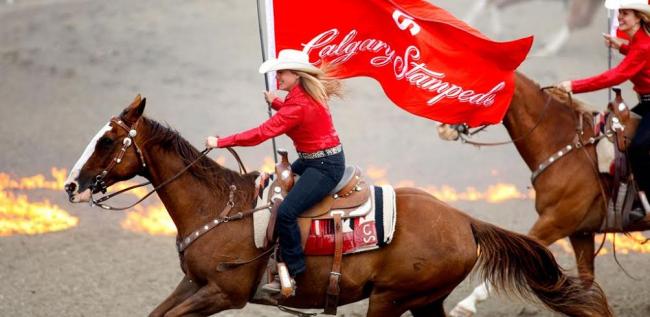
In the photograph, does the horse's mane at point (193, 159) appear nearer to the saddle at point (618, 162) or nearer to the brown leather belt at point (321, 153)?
the brown leather belt at point (321, 153)

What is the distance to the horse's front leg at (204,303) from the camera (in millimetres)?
6340

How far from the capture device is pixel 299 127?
21.1 feet

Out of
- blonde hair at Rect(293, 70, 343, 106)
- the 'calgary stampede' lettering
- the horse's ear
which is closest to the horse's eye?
the horse's ear

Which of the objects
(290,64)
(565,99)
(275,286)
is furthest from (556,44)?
(275,286)

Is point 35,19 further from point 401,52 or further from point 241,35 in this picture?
point 401,52

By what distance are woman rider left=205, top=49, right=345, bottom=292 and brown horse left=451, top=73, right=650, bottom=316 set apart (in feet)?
7.71

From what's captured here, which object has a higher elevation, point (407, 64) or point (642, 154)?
point (407, 64)

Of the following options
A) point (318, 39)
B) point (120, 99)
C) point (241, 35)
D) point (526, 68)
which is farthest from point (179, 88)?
point (318, 39)

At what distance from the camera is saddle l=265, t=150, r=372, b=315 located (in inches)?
257

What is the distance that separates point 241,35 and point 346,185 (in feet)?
45.0

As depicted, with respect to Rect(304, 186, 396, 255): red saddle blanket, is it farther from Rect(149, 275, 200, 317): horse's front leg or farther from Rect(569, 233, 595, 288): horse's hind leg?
Rect(569, 233, 595, 288): horse's hind leg

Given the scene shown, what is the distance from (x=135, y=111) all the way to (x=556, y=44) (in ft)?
50.3

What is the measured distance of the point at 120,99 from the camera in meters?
16.2

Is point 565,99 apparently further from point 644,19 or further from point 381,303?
point 381,303
